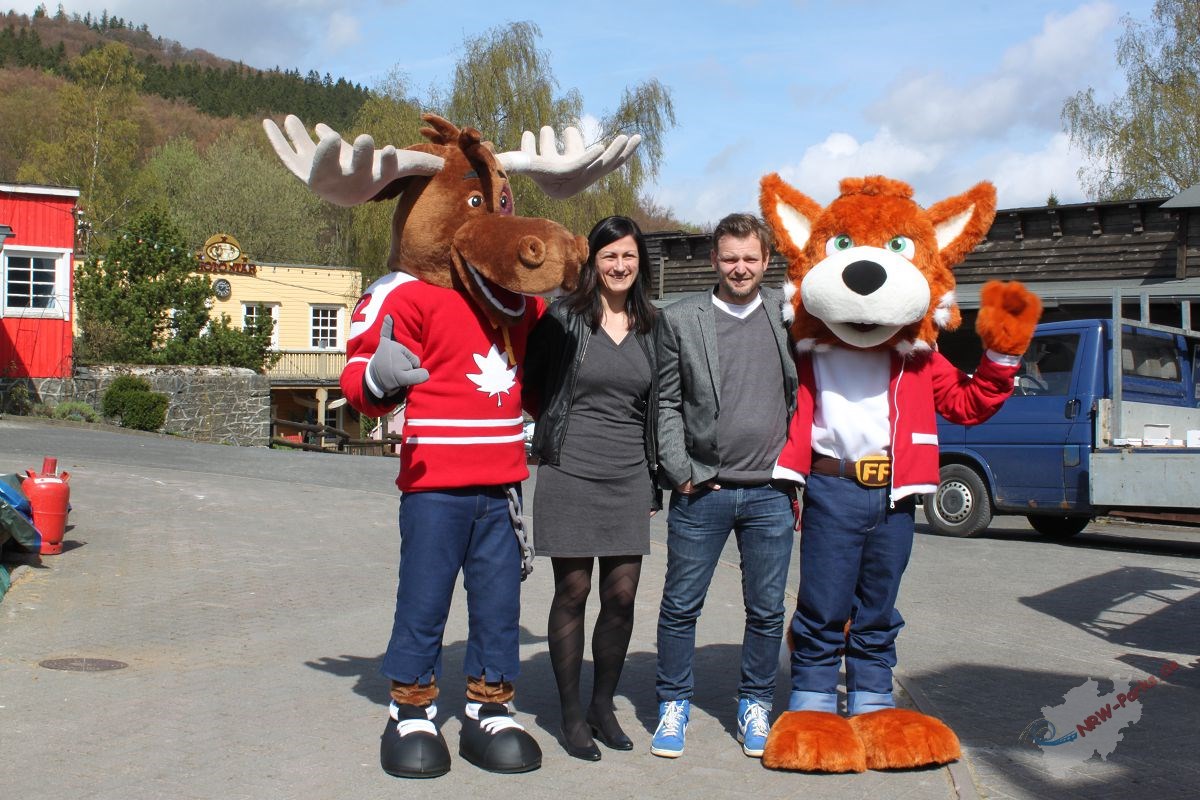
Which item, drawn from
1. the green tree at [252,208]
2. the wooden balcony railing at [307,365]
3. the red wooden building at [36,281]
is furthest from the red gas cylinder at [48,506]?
the green tree at [252,208]

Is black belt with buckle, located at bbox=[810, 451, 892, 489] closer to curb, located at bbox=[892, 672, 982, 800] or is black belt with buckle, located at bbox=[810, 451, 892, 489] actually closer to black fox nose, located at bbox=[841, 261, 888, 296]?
black fox nose, located at bbox=[841, 261, 888, 296]

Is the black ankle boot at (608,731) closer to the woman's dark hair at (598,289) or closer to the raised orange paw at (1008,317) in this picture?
the woman's dark hair at (598,289)

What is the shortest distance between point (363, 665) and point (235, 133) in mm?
58864

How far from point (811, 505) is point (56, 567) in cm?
606

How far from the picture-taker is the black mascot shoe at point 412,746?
4359mm

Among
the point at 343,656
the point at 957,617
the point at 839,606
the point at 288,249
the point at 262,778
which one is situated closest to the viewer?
the point at 262,778

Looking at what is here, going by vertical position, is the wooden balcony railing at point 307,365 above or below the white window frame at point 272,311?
below

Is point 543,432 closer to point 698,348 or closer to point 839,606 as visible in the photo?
point 698,348

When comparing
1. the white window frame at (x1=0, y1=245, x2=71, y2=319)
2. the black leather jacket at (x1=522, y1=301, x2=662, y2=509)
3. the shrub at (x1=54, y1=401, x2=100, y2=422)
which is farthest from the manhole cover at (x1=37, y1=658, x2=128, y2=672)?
the white window frame at (x1=0, y1=245, x2=71, y2=319)

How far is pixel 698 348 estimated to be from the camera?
4758mm

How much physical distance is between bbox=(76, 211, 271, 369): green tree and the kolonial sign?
34.1ft

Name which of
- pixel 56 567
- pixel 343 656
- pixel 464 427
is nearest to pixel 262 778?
pixel 464 427

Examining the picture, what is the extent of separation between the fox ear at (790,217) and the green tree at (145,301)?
24.1m

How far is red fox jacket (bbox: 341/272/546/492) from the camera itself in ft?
14.6
